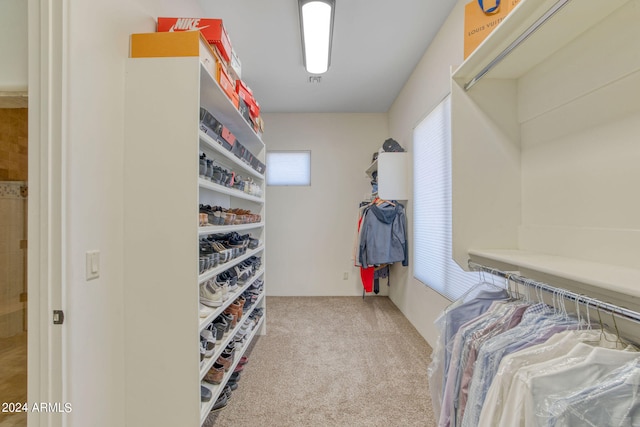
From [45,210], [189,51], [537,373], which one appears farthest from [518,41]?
[45,210]

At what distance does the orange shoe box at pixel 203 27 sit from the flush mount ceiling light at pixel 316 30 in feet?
2.15

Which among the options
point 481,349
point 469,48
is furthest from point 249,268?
point 469,48

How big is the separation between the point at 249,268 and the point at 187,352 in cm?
110

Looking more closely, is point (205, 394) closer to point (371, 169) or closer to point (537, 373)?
point (537, 373)

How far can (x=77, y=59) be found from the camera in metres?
1.05

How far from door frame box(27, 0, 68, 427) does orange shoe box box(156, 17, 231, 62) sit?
1.95 feet

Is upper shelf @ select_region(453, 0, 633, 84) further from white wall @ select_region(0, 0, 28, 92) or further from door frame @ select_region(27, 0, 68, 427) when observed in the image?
white wall @ select_region(0, 0, 28, 92)

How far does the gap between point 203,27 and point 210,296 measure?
4.99 ft

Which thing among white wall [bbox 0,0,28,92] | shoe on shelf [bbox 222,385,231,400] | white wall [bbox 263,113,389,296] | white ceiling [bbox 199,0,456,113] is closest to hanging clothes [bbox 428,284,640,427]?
shoe on shelf [bbox 222,385,231,400]

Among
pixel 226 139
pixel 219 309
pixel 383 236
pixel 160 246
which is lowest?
pixel 219 309

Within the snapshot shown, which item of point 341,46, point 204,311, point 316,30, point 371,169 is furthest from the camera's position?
point 371,169

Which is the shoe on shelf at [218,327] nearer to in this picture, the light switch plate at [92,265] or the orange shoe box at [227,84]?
the light switch plate at [92,265]

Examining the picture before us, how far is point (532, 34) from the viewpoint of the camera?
0.92 meters

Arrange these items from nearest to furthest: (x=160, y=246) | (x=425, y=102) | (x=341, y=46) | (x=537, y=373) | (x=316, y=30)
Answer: (x=537, y=373)
(x=160, y=246)
(x=316, y=30)
(x=341, y=46)
(x=425, y=102)
